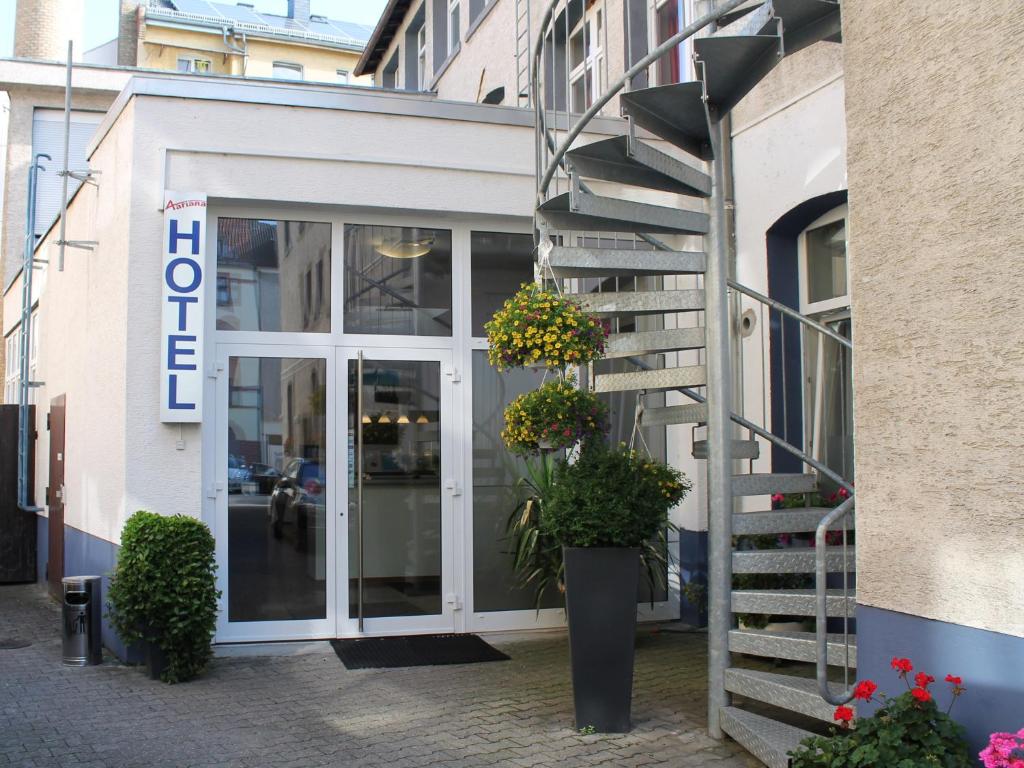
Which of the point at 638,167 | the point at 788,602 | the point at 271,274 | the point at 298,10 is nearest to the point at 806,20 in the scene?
the point at 638,167

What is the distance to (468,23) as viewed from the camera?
13.4 metres

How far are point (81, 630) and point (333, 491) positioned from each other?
1769mm

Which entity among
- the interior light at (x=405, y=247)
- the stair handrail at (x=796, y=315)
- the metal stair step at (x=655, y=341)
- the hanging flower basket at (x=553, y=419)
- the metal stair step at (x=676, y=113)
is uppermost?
the metal stair step at (x=676, y=113)

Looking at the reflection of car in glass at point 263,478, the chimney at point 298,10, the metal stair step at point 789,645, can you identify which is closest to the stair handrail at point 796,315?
the metal stair step at point 789,645

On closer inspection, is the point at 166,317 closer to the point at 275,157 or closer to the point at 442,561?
the point at 275,157

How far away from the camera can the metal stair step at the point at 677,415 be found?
209 inches

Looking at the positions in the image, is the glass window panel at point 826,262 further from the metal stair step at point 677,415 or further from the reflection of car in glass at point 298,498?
the reflection of car in glass at point 298,498

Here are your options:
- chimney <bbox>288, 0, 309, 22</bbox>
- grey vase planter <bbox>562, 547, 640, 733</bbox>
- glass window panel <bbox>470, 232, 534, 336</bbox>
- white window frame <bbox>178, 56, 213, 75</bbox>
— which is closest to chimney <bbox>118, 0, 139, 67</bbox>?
white window frame <bbox>178, 56, 213, 75</bbox>

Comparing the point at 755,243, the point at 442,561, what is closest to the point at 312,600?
the point at 442,561

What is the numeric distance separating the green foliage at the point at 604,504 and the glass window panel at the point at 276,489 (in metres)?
2.46

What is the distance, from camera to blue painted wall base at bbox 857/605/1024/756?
131 inches

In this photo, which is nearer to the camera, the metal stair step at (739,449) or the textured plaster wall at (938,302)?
the textured plaster wall at (938,302)

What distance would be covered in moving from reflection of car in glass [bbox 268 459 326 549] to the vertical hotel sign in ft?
2.55

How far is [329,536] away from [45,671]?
1.89 meters
